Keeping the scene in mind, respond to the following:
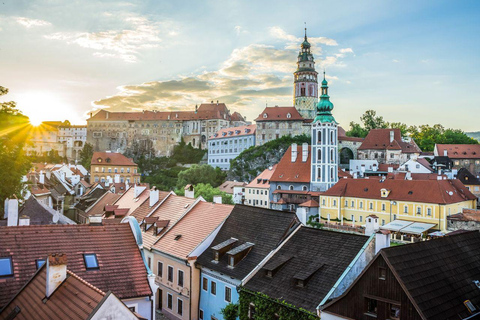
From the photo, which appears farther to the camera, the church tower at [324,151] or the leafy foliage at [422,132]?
the leafy foliage at [422,132]

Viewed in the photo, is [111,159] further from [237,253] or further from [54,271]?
[54,271]

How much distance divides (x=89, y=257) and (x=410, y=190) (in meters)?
41.5

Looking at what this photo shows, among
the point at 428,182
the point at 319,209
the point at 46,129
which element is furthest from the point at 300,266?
the point at 46,129

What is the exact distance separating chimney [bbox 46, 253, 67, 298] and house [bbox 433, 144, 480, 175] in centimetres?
8393

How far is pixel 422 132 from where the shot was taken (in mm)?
110000

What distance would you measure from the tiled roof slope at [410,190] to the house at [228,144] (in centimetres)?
5171

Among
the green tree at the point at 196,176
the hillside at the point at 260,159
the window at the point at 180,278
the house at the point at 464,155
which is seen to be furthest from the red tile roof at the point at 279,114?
the window at the point at 180,278

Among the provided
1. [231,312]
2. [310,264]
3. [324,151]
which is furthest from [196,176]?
[310,264]

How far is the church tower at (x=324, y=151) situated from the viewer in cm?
6519

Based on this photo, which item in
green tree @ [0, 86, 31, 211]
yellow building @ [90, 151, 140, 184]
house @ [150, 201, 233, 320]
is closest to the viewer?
house @ [150, 201, 233, 320]

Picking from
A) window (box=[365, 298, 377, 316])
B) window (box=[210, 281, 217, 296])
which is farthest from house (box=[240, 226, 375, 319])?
window (box=[210, 281, 217, 296])

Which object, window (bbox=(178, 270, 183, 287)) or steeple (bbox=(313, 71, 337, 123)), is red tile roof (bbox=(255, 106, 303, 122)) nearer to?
steeple (bbox=(313, 71, 337, 123))

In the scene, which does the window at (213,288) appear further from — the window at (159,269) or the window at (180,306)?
the window at (159,269)

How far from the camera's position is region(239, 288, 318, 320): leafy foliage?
14312mm
